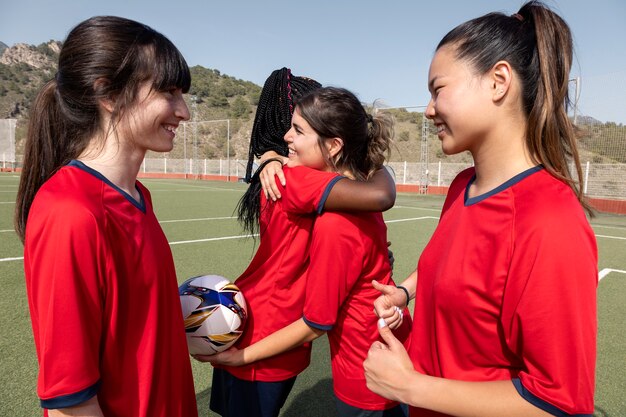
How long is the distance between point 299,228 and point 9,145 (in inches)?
1569

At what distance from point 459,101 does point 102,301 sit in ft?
3.41

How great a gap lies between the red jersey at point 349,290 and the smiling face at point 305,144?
0.96 ft

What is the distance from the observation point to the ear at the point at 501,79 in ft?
3.70

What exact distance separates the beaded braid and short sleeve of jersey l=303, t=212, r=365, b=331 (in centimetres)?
61

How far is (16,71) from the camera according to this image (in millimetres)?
63594

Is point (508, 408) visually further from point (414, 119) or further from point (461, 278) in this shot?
point (414, 119)

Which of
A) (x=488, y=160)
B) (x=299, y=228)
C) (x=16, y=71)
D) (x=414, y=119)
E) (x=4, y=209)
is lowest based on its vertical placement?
(x=4, y=209)

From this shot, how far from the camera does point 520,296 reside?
3.14ft

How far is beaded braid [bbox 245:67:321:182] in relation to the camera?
2010 millimetres

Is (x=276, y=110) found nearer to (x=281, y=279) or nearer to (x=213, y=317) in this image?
(x=281, y=279)

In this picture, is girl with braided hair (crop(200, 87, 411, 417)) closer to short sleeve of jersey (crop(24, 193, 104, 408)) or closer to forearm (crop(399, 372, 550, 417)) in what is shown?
forearm (crop(399, 372, 550, 417))

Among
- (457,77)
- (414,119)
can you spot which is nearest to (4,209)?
(457,77)

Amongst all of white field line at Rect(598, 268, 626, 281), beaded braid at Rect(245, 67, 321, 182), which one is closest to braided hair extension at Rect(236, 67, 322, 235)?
beaded braid at Rect(245, 67, 321, 182)

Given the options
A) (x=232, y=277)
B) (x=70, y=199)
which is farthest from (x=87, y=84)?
(x=232, y=277)
